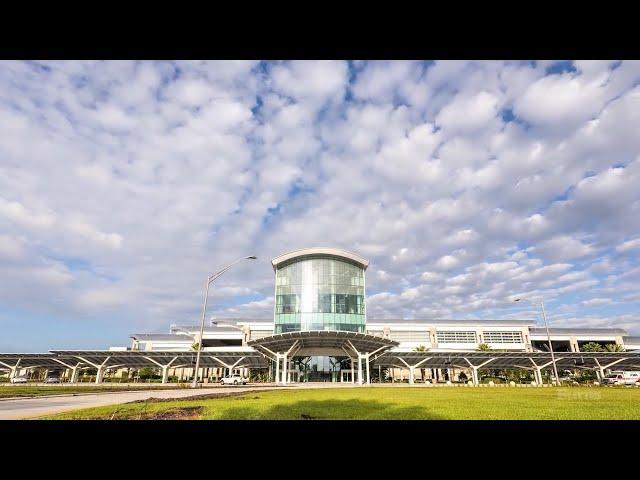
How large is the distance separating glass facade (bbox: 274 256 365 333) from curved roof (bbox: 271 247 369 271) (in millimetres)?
903

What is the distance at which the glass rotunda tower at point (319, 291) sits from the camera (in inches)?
2299

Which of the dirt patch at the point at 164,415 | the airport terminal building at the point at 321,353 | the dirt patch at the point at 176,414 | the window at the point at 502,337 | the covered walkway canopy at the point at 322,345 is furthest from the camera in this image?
the window at the point at 502,337

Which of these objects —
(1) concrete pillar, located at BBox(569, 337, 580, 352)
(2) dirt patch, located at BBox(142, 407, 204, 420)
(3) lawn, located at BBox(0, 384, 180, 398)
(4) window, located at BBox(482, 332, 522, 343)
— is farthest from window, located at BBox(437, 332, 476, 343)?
(2) dirt patch, located at BBox(142, 407, 204, 420)

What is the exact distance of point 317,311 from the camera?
58.4 metres

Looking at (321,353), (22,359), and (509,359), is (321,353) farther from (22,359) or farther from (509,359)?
(22,359)

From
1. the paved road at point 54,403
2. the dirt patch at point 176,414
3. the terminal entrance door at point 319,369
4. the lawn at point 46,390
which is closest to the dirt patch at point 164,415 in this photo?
the dirt patch at point 176,414

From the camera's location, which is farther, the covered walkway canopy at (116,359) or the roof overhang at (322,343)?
the covered walkway canopy at (116,359)

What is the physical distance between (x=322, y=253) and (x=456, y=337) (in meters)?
47.5

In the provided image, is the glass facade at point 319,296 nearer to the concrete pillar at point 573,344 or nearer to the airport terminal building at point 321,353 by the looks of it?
the airport terminal building at point 321,353

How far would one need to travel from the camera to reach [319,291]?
59.7 meters
